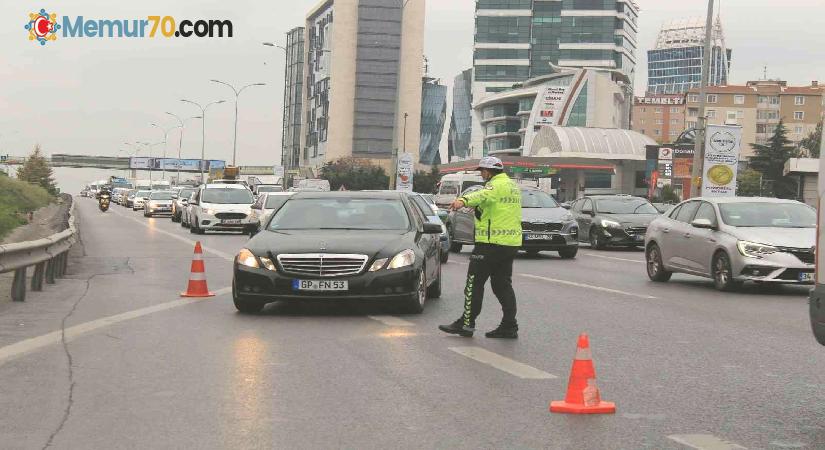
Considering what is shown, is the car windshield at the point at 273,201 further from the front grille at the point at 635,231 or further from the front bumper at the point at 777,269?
the front bumper at the point at 777,269

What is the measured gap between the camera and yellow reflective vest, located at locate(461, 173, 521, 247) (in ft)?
33.2

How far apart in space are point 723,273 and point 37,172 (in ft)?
311

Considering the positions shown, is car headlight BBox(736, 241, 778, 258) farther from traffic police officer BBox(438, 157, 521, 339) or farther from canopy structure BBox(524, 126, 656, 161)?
canopy structure BBox(524, 126, 656, 161)

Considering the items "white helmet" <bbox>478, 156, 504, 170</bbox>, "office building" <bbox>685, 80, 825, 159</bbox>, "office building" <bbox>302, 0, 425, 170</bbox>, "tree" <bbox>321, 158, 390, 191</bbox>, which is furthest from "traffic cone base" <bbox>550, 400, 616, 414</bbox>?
"office building" <bbox>685, 80, 825, 159</bbox>

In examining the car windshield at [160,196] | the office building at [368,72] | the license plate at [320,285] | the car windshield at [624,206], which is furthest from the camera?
the office building at [368,72]

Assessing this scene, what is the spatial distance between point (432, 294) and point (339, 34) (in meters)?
166

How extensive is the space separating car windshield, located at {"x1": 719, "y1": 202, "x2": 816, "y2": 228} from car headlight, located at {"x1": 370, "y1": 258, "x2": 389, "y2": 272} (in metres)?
7.05

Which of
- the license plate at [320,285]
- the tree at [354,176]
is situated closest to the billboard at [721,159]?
the license plate at [320,285]

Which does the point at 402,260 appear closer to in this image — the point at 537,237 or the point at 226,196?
the point at 537,237

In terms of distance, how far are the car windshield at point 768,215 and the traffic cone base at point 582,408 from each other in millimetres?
10833

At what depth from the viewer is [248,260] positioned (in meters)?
12.0

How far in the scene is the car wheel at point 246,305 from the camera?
479 inches

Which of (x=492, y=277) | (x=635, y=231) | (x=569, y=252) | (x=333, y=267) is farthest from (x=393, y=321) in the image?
(x=635, y=231)

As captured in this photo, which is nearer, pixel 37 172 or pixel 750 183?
pixel 37 172
